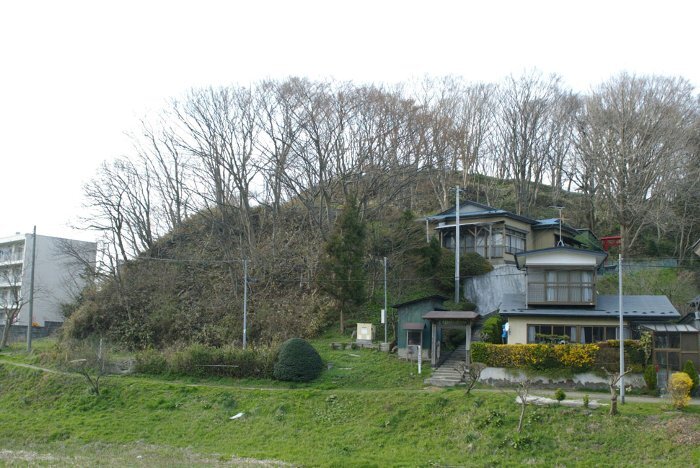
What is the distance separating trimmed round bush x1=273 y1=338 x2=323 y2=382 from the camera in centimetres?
3041

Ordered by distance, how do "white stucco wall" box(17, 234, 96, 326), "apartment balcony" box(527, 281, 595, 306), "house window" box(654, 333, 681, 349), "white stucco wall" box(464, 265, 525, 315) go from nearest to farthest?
"house window" box(654, 333, 681, 349) → "apartment balcony" box(527, 281, 595, 306) → "white stucco wall" box(464, 265, 525, 315) → "white stucco wall" box(17, 234, 96, 326)

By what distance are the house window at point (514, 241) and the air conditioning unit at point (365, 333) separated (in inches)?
482

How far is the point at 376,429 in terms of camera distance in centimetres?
2350

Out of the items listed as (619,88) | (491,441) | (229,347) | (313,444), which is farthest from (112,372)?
(619,88)

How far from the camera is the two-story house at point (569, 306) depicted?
29750 millimetres

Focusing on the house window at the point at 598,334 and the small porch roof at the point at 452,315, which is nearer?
A: the house window at the point at 598,334

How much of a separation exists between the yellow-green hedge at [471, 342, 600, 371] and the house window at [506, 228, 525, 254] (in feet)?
49.9

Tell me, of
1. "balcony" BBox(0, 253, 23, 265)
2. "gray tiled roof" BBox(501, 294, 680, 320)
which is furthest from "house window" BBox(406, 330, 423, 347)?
"balcony" BBox(0, 253, 23, 265)

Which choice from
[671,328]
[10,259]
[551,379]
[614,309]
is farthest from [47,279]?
[671,328]

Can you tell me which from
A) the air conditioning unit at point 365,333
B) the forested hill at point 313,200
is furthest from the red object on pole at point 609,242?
the air conditioning unit at point 365,333

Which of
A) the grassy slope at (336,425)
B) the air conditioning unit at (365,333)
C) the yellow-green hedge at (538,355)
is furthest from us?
the air conditioning unit at (365,333)

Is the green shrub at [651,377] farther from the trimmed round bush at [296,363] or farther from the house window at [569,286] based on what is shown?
the trimmed round bush at [296,363]

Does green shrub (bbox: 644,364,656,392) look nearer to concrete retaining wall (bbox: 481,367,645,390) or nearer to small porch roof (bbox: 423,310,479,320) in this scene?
concrete retaining wall (bbox: 481,367,645,390)

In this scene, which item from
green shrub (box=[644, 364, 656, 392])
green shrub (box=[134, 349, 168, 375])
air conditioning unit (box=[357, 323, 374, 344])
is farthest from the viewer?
air conditioning unit (box=[357, 323, 374, 344])
